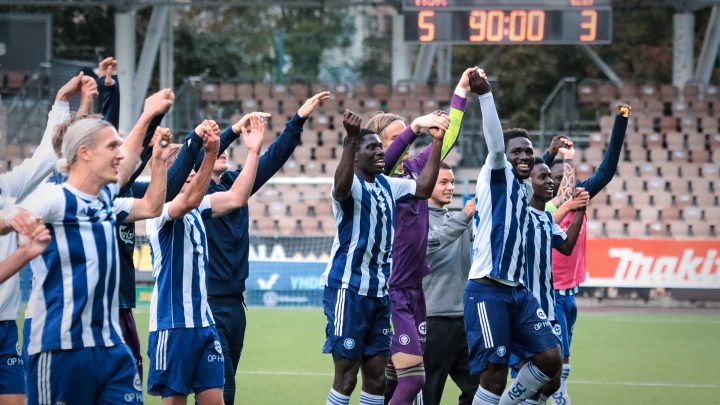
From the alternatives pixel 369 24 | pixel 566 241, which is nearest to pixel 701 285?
pixel 566 241

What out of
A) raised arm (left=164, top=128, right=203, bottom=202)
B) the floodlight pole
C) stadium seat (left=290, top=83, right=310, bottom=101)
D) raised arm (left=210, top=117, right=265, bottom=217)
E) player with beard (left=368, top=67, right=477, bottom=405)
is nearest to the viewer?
raised arm (left=164, top=128, right=203, bottom=202)

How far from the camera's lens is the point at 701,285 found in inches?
769

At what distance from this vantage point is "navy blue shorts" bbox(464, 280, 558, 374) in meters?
7.82

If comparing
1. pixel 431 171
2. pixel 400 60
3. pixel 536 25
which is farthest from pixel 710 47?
pixel 431 171

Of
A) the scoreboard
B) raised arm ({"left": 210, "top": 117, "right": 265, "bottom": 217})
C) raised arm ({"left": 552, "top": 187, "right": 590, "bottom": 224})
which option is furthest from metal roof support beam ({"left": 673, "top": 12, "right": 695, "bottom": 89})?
raised arm ({"left": 210, "top": 117, "right": 265, "bottom": 217})

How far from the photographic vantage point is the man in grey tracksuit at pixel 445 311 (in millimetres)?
9055

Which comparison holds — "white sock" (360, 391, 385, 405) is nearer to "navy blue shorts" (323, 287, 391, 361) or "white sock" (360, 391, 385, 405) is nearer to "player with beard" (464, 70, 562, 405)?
"navy blue shorts" (323, 287, 391, 361)

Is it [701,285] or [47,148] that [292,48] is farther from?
[47,148]

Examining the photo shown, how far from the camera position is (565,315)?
9625 mm

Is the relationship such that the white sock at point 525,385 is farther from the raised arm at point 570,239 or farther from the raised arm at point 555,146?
the raised arm at point 555,146

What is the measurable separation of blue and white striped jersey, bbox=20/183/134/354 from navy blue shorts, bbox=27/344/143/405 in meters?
0.04

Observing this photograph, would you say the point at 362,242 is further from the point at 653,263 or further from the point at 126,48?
the point at 126,48

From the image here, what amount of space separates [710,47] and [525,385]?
1887 cm

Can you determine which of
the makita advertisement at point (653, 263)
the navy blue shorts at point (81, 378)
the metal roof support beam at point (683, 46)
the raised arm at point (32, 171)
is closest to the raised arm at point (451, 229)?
the raised arm at point (32, 171)
